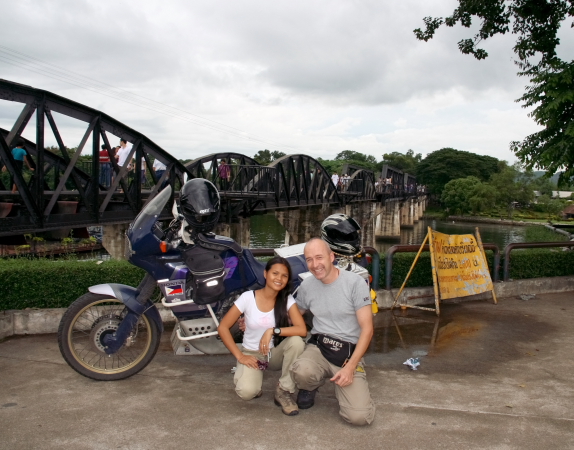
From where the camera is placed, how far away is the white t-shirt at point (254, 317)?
13.7ft

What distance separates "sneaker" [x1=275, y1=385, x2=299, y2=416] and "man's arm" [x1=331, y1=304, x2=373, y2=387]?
1.41 feet

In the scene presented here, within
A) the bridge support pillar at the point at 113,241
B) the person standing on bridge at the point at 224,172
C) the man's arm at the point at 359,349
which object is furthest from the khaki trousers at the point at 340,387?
the person standing on bridge at the point at 224,172

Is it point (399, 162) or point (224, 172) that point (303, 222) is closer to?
point (224, 172)

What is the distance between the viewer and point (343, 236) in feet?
17.0

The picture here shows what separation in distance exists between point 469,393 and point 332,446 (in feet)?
5.45

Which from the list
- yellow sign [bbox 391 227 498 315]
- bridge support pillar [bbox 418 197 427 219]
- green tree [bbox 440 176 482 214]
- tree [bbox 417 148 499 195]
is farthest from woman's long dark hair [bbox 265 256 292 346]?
tree [bbox 417 148 499 195]

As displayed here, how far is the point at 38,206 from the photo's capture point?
8500 mm

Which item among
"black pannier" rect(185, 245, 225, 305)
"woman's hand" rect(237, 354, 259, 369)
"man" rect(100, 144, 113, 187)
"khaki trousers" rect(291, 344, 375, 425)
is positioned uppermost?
"man" rect(100, 144, 113, 187)

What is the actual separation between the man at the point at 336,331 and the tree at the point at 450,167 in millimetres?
116893

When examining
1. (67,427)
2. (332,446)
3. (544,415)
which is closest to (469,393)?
(544,415)

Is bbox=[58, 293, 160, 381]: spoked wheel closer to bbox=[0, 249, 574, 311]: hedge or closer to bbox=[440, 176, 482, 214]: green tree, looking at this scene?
bbox=[0, 249, 574, 311]: hedge

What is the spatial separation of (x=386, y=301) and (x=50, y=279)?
471 centimetres

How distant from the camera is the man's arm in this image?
12.4ft

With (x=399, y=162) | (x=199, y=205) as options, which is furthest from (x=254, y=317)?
(x=399, y=162)
